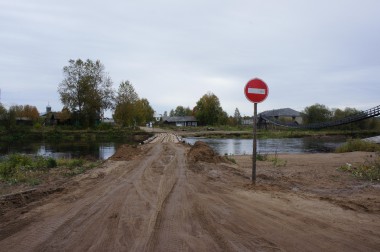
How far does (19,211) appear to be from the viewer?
6375 millimetres

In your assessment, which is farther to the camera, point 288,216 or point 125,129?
point 125,129

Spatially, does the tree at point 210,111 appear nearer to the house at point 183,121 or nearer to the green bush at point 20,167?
the house at point 183,121

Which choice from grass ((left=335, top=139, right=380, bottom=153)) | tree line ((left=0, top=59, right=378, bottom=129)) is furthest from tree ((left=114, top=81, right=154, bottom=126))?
grass ((left=335, top=139, right=380, bottom=153))

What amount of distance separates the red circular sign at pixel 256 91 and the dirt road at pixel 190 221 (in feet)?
7.27

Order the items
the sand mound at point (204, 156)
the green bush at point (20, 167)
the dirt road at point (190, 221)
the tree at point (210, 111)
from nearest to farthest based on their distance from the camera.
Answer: the dirt road at point (190, 221) → the green bush at point (20, 167) → the sand mound at point (204, 156) → the tree at point (210, 111)

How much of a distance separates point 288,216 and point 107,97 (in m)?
73.6

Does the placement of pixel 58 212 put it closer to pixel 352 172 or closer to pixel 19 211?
pixel 19 211

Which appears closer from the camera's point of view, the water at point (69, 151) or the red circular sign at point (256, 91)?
the red circular sign at point (256, 91)

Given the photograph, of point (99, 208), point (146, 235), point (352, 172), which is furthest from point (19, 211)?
point (352, 172)

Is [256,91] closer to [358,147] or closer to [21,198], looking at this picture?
[21,198]

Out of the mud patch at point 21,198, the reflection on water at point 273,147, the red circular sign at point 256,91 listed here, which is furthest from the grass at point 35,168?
the reflection on water at point 273,147

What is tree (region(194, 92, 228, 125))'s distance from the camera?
103713mm

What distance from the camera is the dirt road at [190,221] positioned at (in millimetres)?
4477

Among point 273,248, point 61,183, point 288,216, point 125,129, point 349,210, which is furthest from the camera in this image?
point 125,129
